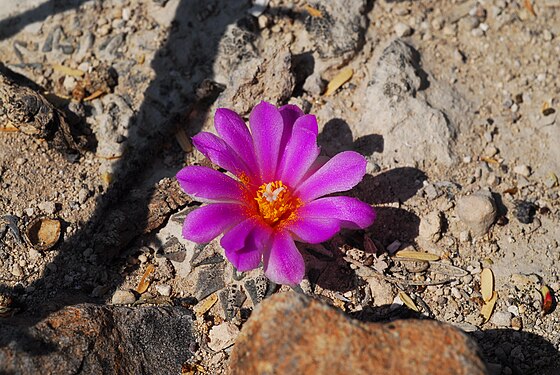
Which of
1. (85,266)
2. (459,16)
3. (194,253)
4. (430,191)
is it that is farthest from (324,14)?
(85,266)

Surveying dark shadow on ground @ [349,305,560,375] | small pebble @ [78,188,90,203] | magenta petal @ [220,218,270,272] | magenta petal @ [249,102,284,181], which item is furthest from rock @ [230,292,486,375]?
small pebble @ [78,188,90,203]

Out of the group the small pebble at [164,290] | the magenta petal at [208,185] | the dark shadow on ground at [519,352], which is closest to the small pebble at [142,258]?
the small pebble at [164,290]

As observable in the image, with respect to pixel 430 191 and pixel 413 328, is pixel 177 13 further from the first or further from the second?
pixel 413 328

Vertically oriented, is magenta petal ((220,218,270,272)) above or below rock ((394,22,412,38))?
below

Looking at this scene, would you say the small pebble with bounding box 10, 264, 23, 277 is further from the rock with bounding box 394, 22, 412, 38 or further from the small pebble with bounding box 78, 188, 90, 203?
the rock with bounding box 394, 22, 412, 38

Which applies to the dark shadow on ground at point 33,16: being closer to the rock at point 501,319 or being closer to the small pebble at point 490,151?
the small pebble at point 490,151
